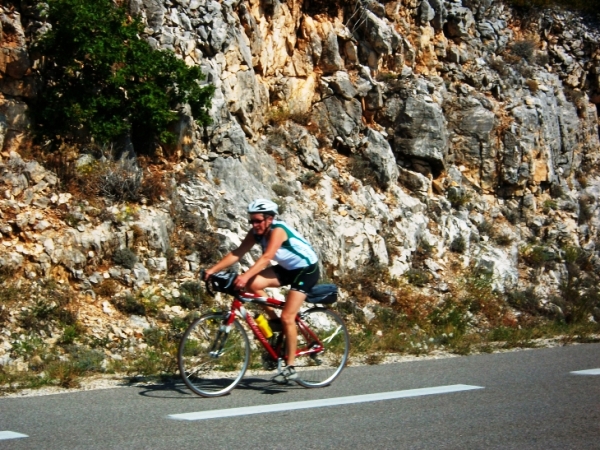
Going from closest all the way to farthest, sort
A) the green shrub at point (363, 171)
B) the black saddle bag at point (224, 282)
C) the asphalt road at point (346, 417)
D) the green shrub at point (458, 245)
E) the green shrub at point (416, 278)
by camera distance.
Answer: the asphalt road at point (346, 417) → the black saddle bag at point (224, 282) → the green shrub at point (416, 278) → the green shrub at point (363, 171) → the green shrub at point (458, 245)

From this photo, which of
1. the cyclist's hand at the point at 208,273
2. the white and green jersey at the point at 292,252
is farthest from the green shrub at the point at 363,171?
the cyclist's hand at the point at 208,273

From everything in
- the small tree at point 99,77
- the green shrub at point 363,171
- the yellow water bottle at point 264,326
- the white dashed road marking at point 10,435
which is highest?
the small tree at point 99,77

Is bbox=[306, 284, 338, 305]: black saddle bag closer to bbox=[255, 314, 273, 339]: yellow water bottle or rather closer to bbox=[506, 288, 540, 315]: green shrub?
bbox=[255, 314, 273, 339]: yellow water bottle

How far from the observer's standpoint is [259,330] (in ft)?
24.5

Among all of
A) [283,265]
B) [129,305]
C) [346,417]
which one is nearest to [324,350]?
[283,265]

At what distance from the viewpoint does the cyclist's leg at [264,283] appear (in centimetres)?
725

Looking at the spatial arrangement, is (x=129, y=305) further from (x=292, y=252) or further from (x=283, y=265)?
(x=292, y=252)

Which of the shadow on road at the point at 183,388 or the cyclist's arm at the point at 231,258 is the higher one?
the cyclist's arm at the point at 231,258

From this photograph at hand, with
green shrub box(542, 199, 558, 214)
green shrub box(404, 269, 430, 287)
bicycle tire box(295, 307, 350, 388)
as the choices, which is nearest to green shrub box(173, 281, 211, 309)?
A: bicycle tire box(295, 307, 350, 388)

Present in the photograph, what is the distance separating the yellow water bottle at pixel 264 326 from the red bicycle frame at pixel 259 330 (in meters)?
0.03

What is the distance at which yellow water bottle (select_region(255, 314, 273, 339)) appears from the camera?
7453mm

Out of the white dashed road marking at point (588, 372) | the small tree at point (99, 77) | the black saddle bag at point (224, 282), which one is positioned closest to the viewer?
the black saddle bag at point (224, 282)

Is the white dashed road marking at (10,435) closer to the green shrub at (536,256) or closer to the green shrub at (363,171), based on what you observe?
the green shrub at (363,171)

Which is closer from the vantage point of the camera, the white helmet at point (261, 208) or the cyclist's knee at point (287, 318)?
the white helmet at point (261, 208)
